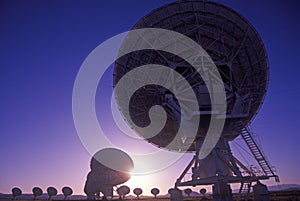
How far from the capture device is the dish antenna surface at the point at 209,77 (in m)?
22.4

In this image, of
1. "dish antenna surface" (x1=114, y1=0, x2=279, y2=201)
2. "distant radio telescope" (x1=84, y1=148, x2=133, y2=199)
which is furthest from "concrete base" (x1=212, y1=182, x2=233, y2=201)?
"distant radio telescope" (x1=84, y1=148, x2=133, y2=199)

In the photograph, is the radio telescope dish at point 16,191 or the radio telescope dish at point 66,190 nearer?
the radio telescope dish at point 66,190

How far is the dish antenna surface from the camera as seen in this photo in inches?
882

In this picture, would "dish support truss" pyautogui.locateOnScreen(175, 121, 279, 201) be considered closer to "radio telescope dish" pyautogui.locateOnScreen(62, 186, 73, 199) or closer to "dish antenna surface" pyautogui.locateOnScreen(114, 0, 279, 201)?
"dish antenna surface" pyautogui.locateOnScreen(114, 0, 279, 201)

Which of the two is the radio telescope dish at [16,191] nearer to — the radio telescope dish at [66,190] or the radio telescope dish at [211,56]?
the radio telescope dish at [66,190]

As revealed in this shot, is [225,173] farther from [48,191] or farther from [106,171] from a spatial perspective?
[48,191]

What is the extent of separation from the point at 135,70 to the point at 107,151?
22502mm

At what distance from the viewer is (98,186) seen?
42.7 metres

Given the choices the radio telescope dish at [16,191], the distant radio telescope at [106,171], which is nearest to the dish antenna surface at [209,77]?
the distant radio telescope at [106,171]

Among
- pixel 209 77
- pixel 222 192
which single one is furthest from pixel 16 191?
pixel 209 77

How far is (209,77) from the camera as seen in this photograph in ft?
74.9

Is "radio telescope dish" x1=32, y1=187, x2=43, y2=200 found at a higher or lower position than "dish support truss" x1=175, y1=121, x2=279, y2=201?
lower

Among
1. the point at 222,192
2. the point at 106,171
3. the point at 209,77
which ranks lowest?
the point at 106,171

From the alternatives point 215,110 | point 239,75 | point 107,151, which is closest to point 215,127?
point 215,110
